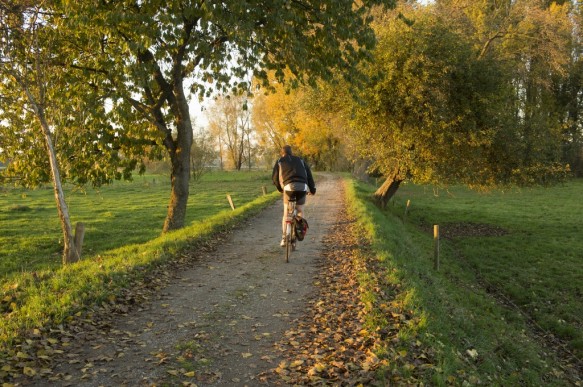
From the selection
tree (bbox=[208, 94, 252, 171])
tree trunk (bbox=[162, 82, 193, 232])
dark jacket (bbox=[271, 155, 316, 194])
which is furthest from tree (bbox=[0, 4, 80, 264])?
tree (bbox=[208, 94, 252, 171])

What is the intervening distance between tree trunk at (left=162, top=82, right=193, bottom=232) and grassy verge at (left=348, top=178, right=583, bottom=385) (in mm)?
5825

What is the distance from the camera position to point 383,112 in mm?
19312

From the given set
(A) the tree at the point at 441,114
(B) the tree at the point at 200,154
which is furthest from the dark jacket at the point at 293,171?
(B) the tree at the point at 200,154

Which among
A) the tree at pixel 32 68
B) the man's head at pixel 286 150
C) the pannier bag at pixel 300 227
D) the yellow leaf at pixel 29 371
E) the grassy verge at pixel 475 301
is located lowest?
the grassy verge at pixel 475 301

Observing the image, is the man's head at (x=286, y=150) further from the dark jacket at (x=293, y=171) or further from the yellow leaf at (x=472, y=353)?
the yellow leaf at (x=472, y=353)

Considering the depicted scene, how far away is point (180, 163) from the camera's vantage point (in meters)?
13.8

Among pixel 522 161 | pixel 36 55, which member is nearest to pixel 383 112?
pixel 522 161

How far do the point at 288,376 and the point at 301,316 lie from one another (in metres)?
1.84

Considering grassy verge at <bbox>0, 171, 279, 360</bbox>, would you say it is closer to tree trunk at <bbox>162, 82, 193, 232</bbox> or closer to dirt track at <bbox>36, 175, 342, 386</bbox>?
dirt track at <bbox>36, 175, 342, 386</bbox>

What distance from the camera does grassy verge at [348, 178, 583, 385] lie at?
5.82m

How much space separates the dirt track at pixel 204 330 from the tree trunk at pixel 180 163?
4.00m

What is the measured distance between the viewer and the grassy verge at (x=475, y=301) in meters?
5.82

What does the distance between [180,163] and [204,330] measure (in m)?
8.49

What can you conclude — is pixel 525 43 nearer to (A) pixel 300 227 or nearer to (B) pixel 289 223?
(A) pixel 300 227
